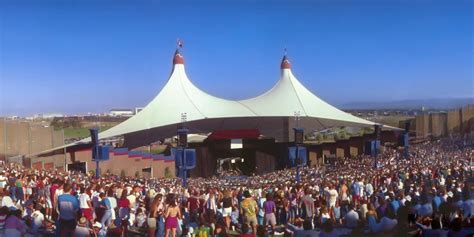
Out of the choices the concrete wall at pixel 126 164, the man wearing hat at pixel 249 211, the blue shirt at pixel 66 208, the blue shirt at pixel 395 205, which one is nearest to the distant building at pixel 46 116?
the blue shirt at pixel 66 208

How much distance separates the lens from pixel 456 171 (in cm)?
579

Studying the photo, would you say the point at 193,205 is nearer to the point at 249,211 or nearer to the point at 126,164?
the point at 249,211

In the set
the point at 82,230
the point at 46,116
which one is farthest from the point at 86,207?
the point at 46,116

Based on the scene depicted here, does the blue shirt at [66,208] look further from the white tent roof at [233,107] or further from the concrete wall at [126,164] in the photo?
the white tent roof at [233,107]

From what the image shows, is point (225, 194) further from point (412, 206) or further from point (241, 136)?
point (241, 136)

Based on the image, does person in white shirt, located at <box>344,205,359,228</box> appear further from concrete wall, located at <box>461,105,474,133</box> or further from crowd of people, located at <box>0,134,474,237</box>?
concrete wall, located at <box>461,105,474,133</box>

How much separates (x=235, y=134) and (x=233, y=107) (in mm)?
2329

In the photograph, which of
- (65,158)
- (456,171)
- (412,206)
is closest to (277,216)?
(412,206)

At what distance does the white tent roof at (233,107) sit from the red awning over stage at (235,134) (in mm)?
847

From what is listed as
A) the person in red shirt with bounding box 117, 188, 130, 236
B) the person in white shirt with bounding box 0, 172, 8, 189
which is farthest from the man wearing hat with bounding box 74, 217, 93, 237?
the person in white shirt with bounding box 0, 172, 8, 189

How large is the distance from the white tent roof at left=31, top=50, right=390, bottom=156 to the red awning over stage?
0.85 meters

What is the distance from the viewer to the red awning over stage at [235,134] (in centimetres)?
1548

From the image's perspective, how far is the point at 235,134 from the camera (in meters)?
15.7

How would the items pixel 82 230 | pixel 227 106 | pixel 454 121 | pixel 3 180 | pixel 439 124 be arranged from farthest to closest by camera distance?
1. pixel 227 106
2. pixel 439 124
3. pixel 454 121
4. pixel 3 180
5. pixel 82 230
